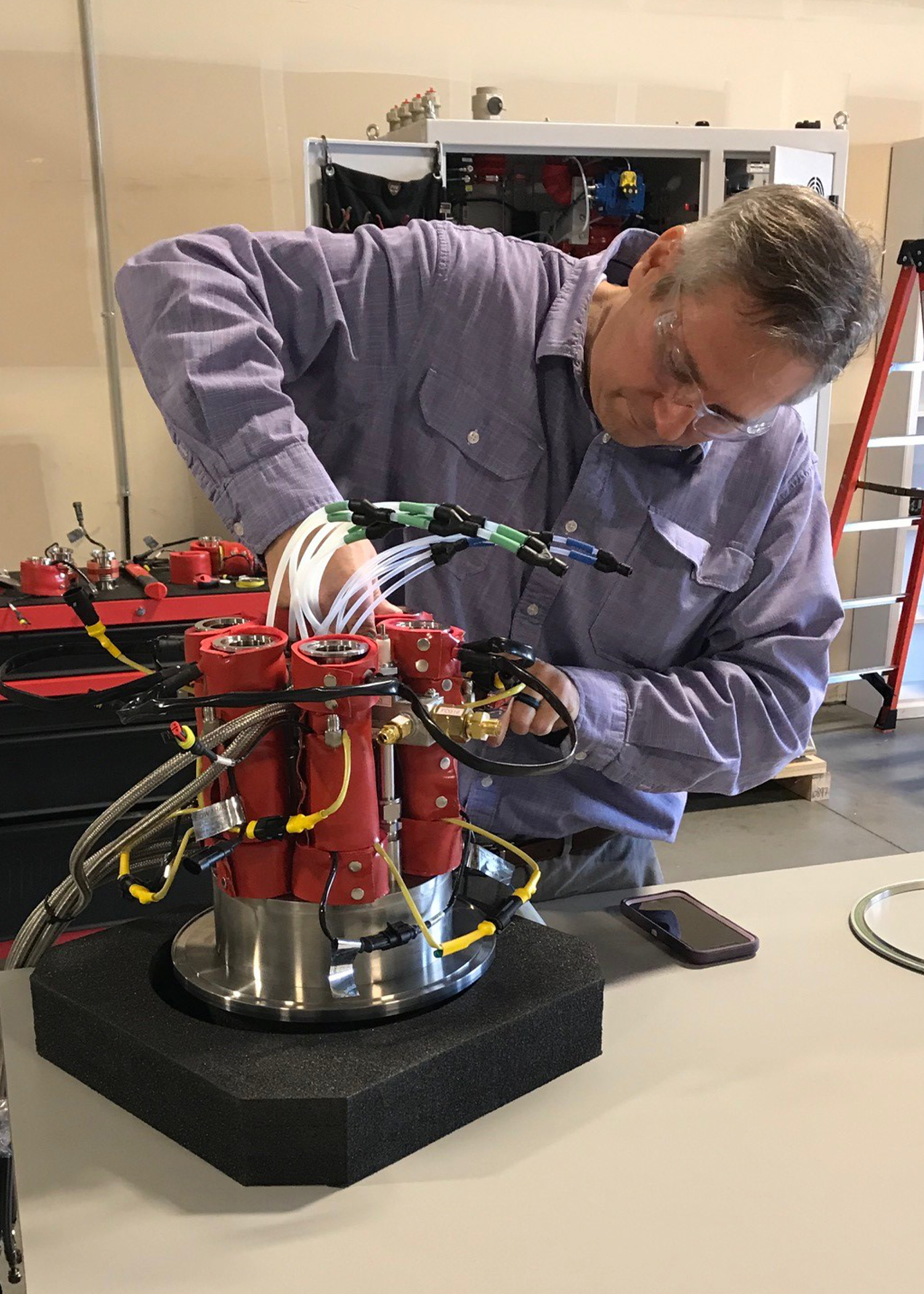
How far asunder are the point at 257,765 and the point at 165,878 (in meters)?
0.11

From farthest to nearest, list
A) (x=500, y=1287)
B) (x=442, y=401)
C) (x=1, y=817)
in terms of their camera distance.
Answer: (x=1, y=817) → (x=442, y=401) → (x=500, y=1287)

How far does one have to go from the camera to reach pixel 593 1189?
0.71 m

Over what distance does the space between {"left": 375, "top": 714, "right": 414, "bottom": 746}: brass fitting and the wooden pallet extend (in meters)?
2.73

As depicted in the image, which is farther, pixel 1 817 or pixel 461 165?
pixel 461 165

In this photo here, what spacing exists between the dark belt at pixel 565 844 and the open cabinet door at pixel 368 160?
186 centimetres

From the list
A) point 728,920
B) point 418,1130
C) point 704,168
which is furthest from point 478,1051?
point 704,168

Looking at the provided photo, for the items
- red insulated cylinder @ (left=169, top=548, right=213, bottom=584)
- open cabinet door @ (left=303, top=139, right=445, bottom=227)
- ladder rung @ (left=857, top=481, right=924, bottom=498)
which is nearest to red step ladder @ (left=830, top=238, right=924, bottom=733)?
ladder rung @ (left=857, top=481, right=924, bottom=498)

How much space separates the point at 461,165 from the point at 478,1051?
8.37 ft

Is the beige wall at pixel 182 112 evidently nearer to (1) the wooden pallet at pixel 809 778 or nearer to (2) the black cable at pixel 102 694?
(1) the wooden pallet at pixel 809 778

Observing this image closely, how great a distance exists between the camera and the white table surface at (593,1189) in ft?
2.13

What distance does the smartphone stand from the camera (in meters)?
1.01

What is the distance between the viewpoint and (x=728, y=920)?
3.54ft

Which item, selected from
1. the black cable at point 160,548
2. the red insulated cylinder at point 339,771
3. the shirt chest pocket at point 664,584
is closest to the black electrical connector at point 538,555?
the red insulated cylinder at point 339,771

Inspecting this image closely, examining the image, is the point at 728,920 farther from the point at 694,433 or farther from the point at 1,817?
the point at 1,817
